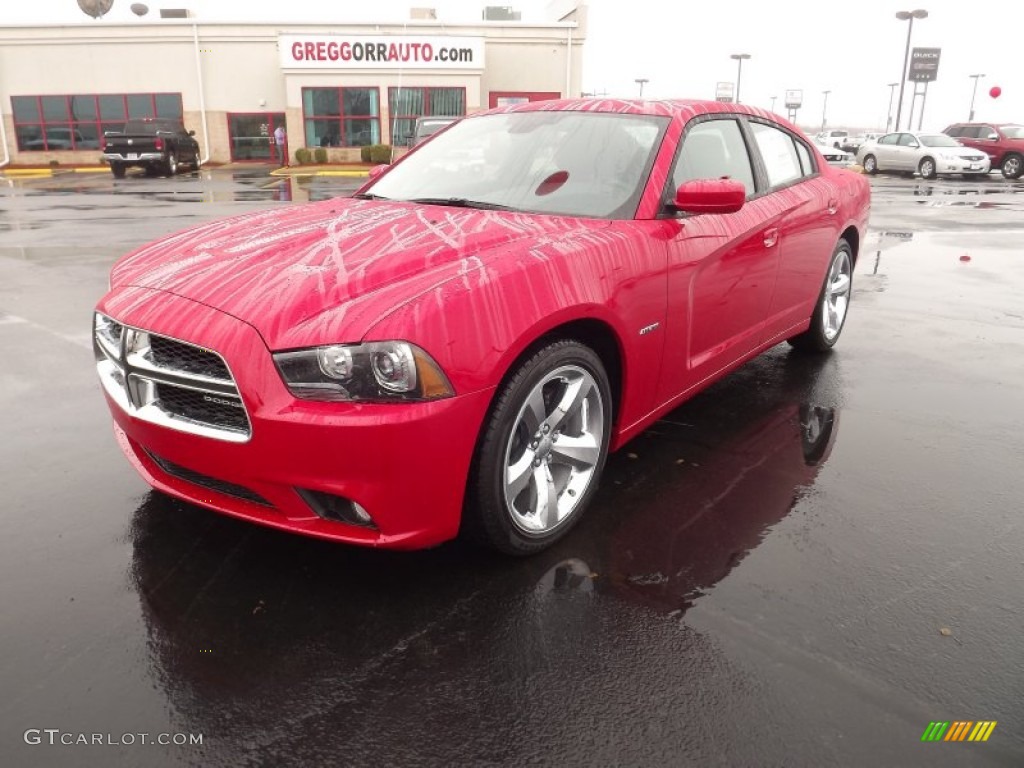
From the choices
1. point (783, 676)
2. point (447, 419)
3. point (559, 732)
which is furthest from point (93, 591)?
point (783, 676)

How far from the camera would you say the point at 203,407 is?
255 cm

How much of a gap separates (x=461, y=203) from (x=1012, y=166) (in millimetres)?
29489

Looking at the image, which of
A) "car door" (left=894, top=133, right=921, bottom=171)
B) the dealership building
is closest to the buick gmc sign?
the dealership building

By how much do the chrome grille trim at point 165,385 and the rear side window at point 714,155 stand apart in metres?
2.12

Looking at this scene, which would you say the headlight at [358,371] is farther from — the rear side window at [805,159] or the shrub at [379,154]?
the shrub at [379,154]

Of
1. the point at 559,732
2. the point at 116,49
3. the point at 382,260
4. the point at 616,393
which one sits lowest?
the point at 559,732

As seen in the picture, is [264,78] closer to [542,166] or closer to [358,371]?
[542,166]

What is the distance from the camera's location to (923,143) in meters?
26.4

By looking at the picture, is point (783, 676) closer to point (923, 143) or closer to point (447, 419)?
point (447, 419)

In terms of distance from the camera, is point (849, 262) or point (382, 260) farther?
point (849, 262)

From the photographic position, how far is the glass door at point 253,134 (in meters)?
32.7

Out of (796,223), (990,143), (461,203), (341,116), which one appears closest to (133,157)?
(341,116)

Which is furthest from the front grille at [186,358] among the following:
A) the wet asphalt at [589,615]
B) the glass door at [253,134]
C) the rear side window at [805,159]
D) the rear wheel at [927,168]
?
the glass door at [253,134]

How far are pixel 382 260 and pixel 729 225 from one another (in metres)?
1.79
